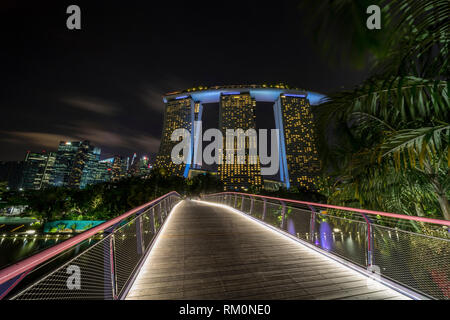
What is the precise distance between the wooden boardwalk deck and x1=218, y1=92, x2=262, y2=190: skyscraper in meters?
85.0

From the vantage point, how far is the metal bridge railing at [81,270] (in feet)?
3.28

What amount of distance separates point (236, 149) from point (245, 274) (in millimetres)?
90113

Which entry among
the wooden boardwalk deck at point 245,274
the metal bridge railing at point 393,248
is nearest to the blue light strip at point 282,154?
the metal bridge railing at point 393,248

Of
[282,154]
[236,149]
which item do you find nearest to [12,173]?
[236,149]

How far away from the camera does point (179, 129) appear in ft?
303

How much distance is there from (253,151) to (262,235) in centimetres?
9110

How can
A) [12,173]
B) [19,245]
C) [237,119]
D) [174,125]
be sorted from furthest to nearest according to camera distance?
[12,173], [237,119], [174,125], [19,245]

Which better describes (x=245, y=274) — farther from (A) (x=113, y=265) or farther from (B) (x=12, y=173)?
(B) (x=12, y=173)

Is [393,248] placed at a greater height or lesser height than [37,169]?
lesser

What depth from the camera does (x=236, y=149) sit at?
92438 mm

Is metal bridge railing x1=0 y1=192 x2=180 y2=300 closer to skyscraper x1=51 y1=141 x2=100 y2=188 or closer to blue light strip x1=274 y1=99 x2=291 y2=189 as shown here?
blue light strip x1=274 y1=99 x2=291 y2=189

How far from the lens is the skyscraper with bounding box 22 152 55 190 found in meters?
139

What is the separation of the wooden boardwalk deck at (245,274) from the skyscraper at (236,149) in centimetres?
8498
